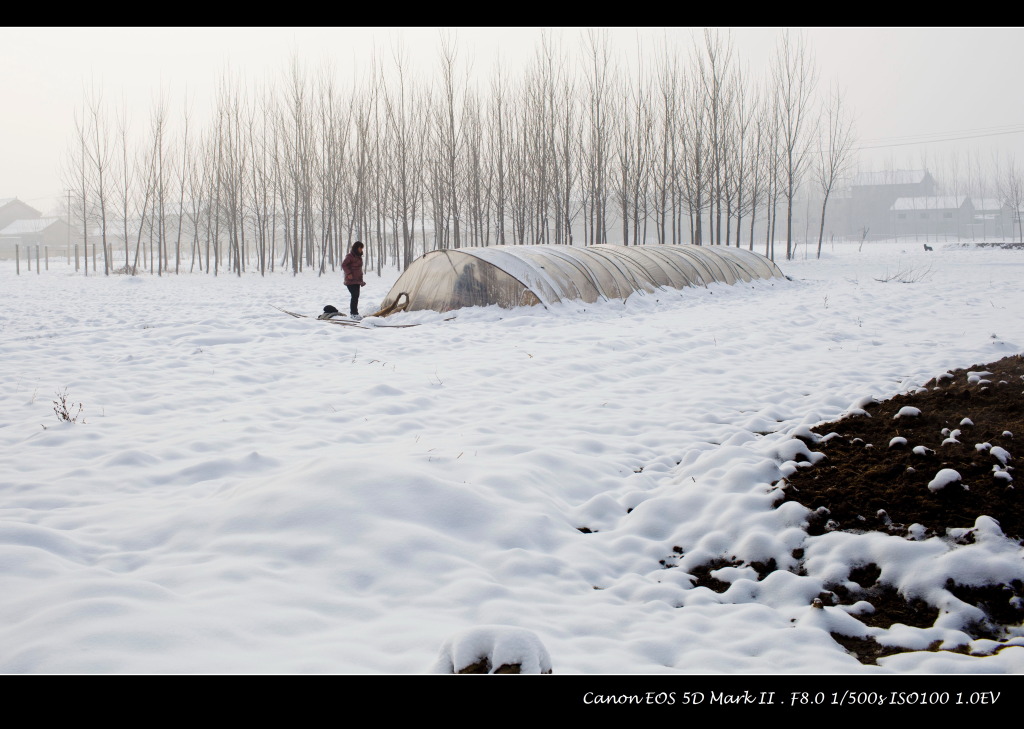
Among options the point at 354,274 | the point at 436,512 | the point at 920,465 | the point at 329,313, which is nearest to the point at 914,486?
the point at 920,465

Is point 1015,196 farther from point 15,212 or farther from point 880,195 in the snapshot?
point 15,212

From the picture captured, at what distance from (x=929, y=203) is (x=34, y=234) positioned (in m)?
86.7

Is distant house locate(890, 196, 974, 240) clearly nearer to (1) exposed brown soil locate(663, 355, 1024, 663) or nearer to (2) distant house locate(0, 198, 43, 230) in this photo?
(1) exposed brown soil locate(663, 355, 1024, 663)

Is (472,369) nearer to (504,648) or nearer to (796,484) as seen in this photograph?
(796,484)

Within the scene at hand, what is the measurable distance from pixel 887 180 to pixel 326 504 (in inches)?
3291

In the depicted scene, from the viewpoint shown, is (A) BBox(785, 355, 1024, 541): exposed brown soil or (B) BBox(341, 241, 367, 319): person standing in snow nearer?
(A) BBox(785, 355, 1024, 541): exposed brown soil

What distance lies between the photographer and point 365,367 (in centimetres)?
713

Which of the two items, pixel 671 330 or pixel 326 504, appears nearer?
pixel 326 504

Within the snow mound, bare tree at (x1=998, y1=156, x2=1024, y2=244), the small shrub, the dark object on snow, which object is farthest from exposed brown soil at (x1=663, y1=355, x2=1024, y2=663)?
bare tree at (x1=998, y1=156, x2=1024, y2=244)

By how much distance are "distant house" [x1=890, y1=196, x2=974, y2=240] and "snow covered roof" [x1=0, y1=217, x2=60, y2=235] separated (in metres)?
82.7

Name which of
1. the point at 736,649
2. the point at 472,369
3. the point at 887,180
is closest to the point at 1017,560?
the point at 736,649

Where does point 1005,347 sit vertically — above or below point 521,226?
below

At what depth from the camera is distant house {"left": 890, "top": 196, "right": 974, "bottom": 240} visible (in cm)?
6475

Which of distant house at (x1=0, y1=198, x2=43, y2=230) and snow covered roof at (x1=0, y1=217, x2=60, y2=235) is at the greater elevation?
distant house at (x1=0, y1=198, x2=43, y2=230)
